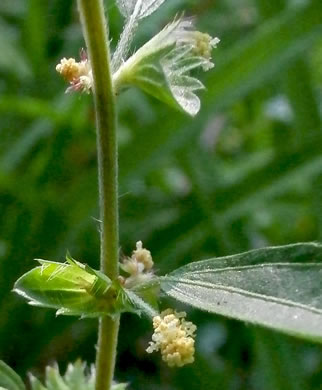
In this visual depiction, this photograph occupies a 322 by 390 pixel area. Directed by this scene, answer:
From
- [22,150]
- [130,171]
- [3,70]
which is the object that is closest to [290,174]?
[130,171]

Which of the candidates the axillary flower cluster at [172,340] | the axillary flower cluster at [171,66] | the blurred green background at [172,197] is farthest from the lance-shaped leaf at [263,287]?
the blurred green background at [172,197]

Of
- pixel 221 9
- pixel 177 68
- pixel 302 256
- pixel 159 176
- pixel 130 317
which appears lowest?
pixel 302 256

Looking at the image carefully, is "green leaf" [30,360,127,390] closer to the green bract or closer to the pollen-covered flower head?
the green bract

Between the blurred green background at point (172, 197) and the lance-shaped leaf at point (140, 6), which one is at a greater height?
the blurred green background at point (172, 197)

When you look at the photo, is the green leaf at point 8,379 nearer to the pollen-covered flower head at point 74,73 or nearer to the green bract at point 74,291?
the green bract at point 74,291

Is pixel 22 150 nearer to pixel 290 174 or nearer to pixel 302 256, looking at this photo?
pixel 290 174

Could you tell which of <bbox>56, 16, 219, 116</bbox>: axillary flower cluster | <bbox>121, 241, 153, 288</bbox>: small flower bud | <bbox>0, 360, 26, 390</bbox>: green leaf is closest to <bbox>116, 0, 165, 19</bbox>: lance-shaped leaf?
<bbox>56, 16, 219, 116</bbox>: axillary flower cluster
